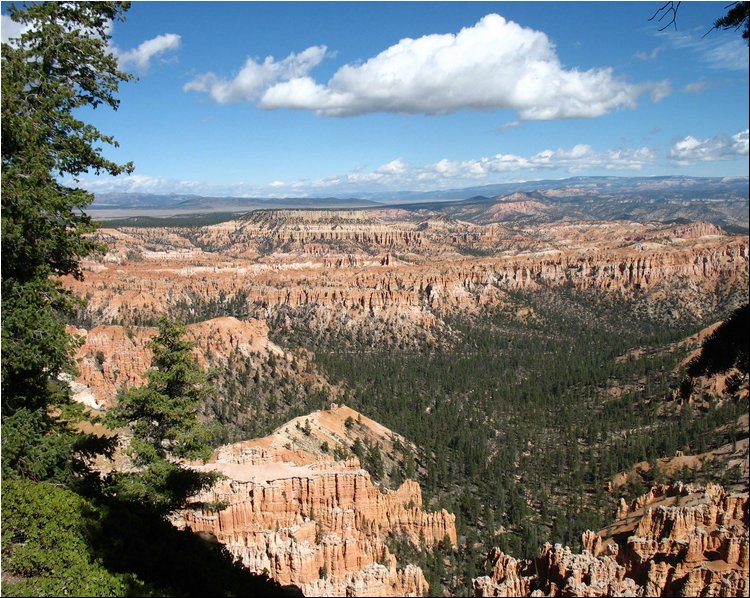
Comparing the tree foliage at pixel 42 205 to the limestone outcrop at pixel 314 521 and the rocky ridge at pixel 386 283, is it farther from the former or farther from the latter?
the rocky ridge at pixel 386 283

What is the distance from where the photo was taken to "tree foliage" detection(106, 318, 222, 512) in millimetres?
14812

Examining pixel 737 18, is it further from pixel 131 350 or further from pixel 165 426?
pixel 131 350

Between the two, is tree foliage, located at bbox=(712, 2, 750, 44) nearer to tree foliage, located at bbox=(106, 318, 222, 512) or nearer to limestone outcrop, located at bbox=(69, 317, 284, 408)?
tree foliage, located at bbox=(106, 318, 222, 512)

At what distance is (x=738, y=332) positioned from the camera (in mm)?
6566

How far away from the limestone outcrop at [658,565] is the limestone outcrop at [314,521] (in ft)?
12.3

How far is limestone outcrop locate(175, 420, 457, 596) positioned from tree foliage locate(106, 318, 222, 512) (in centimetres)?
292

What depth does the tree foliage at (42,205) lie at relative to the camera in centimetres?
1127

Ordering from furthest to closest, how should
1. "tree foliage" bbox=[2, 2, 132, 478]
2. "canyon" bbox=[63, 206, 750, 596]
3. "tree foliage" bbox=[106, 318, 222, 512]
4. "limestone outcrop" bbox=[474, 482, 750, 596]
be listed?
"canyon" bbox=[63, 206, 750, 596] → "limestone outcrop" bbox=[474, 482, 750, 596] → "tree foliage" bbox=[106, 318, 222, 512] → "tree foliage" bbox=[2, 2, 132, 478]

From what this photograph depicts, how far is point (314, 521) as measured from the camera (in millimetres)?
27609

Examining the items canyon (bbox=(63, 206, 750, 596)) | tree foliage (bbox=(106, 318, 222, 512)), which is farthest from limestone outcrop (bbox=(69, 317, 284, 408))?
tree foliage (bbox=(106, 318, 222, 512))

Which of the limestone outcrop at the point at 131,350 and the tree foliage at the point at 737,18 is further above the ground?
the tree foliage at the point at 737,18

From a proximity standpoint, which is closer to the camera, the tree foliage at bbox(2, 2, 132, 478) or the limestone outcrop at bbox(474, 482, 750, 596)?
the tree foliage at bbox(2, 2, 132, 478)

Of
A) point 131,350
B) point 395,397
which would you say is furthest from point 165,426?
point 395,397

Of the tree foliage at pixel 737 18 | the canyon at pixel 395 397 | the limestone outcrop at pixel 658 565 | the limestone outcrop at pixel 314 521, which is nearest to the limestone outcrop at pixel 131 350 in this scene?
the canyon at pixel 395 397
